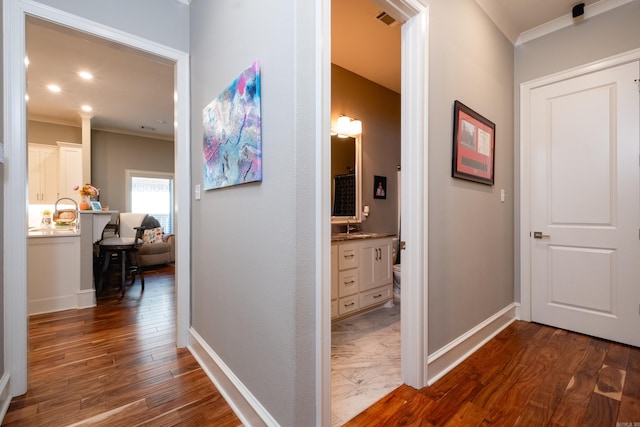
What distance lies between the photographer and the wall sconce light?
3.18 m

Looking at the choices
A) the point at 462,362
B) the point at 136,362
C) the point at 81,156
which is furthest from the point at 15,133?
the point at 81,156

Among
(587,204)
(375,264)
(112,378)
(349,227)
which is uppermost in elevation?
(587,204)

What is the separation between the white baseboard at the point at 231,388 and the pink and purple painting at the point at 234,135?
107 centimetres

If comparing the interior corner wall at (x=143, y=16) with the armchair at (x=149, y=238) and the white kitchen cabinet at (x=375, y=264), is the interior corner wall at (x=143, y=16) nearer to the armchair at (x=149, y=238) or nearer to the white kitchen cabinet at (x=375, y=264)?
the white kitchen cabinet at (x=375, y=264)

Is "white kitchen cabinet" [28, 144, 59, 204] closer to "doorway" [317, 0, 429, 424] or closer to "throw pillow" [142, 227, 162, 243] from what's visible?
"throw pillow" [142, 227, 162, 243]

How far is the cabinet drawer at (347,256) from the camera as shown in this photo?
256 centimetres

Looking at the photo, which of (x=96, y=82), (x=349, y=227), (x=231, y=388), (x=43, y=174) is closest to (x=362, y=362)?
(x=231, y=388)

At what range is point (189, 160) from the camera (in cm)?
219

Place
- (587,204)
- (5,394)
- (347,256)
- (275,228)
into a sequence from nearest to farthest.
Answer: (275,228) → (5,394) → (587,204) → (347,256)

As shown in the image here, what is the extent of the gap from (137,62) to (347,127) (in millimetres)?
2580

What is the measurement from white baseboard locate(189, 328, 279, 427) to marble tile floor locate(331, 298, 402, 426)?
380mm

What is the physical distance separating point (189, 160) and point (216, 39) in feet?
2.89

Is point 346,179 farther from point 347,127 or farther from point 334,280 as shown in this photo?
point 334,280

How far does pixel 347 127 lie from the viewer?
3.22 m
